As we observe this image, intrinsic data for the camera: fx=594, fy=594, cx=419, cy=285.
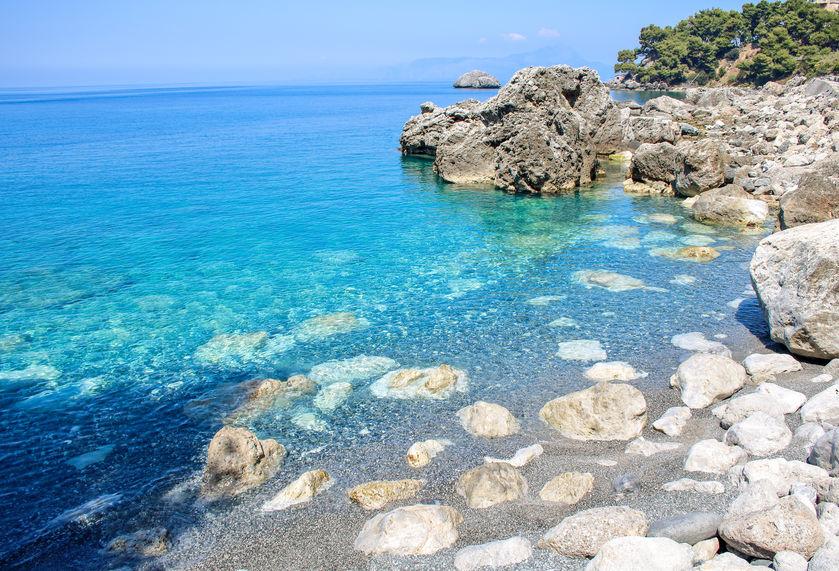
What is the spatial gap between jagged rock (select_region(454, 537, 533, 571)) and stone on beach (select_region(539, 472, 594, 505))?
74.3 inches

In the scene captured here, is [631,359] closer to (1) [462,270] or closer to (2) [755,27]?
(1) [462,270]

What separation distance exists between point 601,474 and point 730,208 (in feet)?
87.0

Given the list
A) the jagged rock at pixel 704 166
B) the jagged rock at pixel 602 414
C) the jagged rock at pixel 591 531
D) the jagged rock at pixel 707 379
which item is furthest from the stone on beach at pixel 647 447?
the jagged rock at pixel 704 166

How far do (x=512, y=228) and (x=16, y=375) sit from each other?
25.6 m

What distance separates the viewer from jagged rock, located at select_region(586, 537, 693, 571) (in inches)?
345

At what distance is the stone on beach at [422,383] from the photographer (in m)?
17.2

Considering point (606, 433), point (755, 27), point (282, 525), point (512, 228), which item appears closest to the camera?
point (282, 525)

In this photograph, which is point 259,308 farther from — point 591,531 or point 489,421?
point 591,531

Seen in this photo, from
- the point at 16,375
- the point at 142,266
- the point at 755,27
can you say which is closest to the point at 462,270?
the point at 142,266

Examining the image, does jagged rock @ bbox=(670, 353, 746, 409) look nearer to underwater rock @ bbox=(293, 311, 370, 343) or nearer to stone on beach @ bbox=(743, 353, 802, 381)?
stone on beach @ bbox=(743, 353, 802, 381)

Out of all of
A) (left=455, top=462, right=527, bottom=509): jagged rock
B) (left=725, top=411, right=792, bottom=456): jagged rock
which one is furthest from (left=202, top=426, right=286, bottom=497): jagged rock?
(left=725, top=411, right=792, bottom=456): jagged rock

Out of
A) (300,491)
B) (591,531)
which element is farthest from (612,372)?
(300,491)

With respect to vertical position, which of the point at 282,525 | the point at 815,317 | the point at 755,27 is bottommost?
the point at 282,525

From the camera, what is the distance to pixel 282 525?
12.2m
